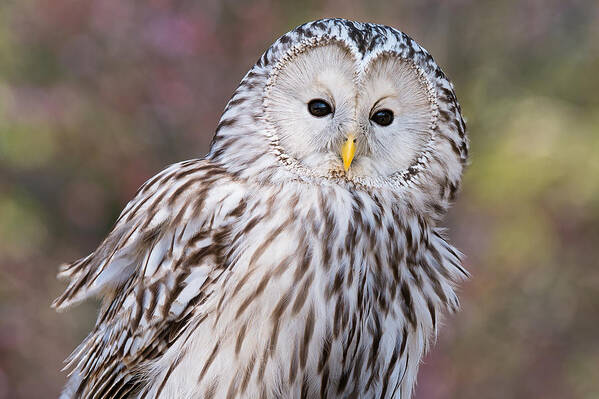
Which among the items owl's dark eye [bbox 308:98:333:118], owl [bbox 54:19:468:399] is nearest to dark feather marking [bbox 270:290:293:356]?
owl [bbox 54:19:468:399]

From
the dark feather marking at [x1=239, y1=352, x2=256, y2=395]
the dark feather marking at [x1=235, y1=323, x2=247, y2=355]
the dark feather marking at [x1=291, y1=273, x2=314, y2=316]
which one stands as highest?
the dark feather marking at [x1=291, y1=273, x2=314, y2=316]

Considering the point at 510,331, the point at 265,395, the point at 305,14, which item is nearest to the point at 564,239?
the point at 510,331

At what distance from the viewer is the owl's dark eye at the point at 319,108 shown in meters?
2.98

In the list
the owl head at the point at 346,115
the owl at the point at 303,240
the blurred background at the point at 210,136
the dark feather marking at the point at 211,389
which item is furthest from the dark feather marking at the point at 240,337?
the blurred background at the point at 210,136

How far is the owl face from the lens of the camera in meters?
2.94

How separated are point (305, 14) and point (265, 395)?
153 inches

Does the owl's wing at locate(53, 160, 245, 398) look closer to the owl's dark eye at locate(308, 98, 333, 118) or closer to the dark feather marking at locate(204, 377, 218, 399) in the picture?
the dark feather marking at locate(204, 377, 218, 399)

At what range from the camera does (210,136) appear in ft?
19.2

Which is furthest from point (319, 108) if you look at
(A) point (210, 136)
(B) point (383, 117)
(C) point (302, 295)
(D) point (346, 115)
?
(A) point (210, 136)

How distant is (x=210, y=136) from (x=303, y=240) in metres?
2.99

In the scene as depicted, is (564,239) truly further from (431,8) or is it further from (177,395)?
(177,395)

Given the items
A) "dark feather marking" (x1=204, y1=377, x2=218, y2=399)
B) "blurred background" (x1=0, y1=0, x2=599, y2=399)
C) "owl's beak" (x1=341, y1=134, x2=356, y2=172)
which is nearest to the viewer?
"owl's beak" (x1=341, y1=134, x2=356, y2=172)

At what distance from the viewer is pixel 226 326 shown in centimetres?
297

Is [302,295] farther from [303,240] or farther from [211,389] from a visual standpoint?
[211,389]
